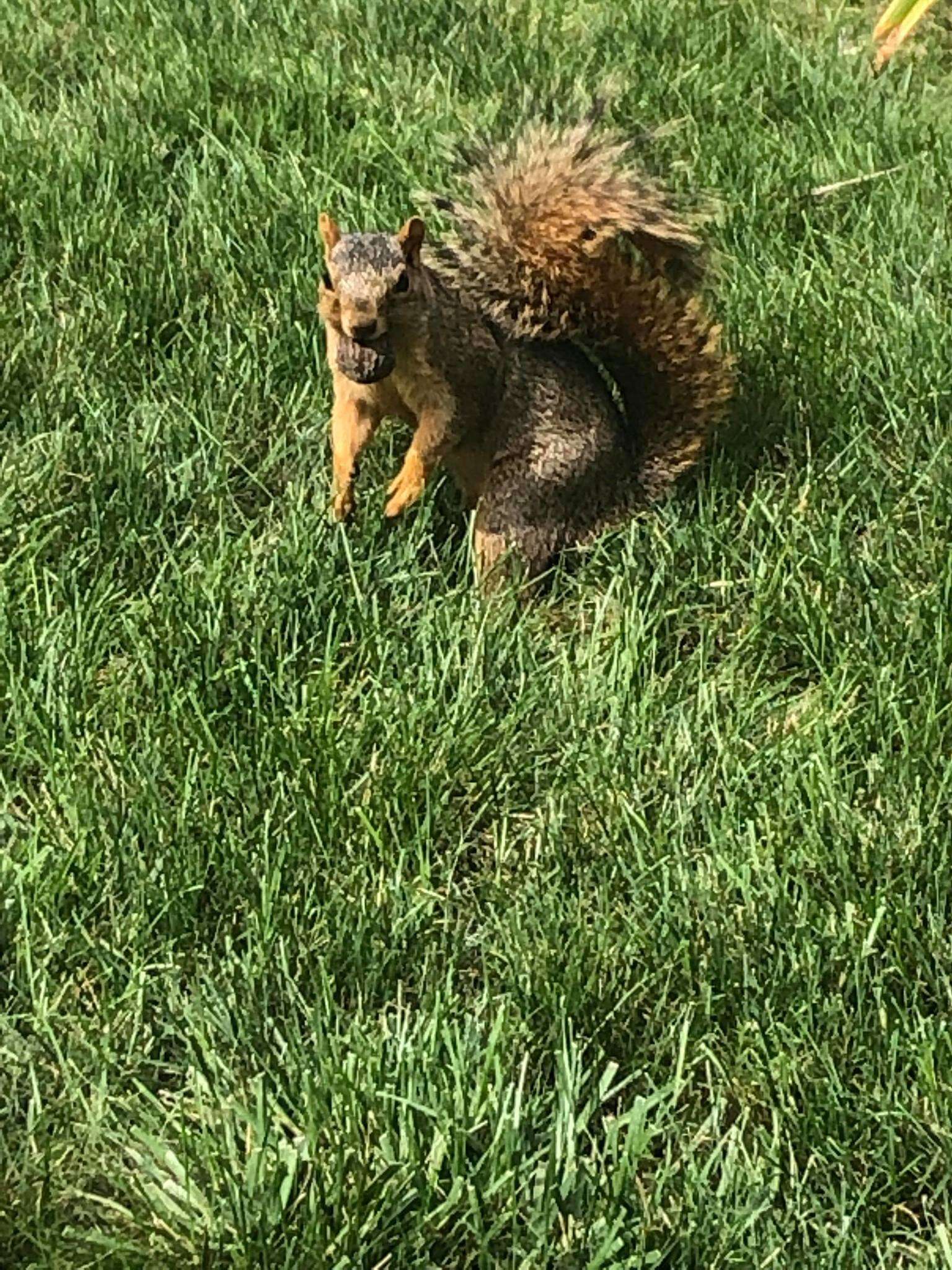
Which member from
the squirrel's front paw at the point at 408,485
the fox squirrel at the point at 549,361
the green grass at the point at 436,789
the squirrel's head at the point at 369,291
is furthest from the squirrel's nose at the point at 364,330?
the green grass at the point at 436,789

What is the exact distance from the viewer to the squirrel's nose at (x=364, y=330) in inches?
75.2

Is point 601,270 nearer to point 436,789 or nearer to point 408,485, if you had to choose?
point 408,485

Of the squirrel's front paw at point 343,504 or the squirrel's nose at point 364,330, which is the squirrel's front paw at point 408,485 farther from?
the squirrel's nose at point 364,330

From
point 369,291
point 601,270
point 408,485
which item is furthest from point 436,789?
point 601,270

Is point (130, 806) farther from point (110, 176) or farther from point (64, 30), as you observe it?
point (64, 30)

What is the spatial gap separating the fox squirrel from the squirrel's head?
0.07 m

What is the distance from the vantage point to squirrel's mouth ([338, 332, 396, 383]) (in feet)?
6.35

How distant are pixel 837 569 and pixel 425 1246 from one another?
1170 millimetres

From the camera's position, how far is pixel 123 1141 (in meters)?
1.45

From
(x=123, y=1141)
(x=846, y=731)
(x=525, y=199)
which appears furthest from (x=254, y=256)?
(x=123, y=1141)

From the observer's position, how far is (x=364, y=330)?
6.28 feet

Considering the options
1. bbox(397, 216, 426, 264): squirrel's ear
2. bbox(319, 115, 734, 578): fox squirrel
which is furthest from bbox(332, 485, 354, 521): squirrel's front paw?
bbox(397, 216, 426, 264): squirrel's ear

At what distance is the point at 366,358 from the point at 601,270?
0.47 meters

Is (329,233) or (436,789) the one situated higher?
(329,233)
